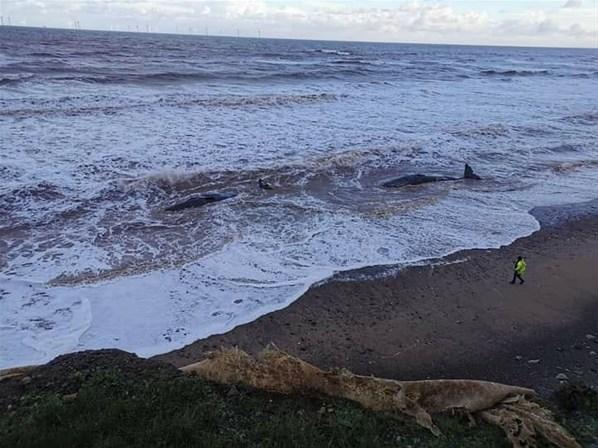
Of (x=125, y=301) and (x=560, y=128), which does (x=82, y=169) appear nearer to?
(x=125, y=301)

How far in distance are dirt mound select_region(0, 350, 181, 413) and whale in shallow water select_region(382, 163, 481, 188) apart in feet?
39.6

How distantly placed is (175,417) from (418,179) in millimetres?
13784

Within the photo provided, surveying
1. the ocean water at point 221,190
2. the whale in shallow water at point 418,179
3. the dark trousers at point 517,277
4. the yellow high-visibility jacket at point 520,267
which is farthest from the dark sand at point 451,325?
the whale in shallow water at point 418,179

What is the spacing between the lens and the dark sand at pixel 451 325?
7871mm

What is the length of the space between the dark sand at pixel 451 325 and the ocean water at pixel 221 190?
579mm

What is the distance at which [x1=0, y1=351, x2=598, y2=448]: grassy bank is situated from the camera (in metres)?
4.54

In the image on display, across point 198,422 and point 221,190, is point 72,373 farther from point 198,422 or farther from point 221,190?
point 221,190

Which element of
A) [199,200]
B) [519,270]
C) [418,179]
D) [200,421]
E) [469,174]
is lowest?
[519,270]

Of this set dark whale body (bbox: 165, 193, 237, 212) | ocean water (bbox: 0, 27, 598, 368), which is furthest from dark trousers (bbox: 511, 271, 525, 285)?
dark whale body (bbox: 165, 193, 237, 212)

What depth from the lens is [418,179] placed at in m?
17.4

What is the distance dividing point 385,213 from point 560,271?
435cm

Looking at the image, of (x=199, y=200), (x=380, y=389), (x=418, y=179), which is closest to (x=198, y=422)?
(x=380, y=389)

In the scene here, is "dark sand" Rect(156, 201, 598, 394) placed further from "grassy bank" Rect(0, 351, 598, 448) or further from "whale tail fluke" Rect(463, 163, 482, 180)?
"whale tail fluke" Rect(463, 163, 482, 180)

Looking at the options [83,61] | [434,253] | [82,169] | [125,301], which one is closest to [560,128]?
A: [434,253]
